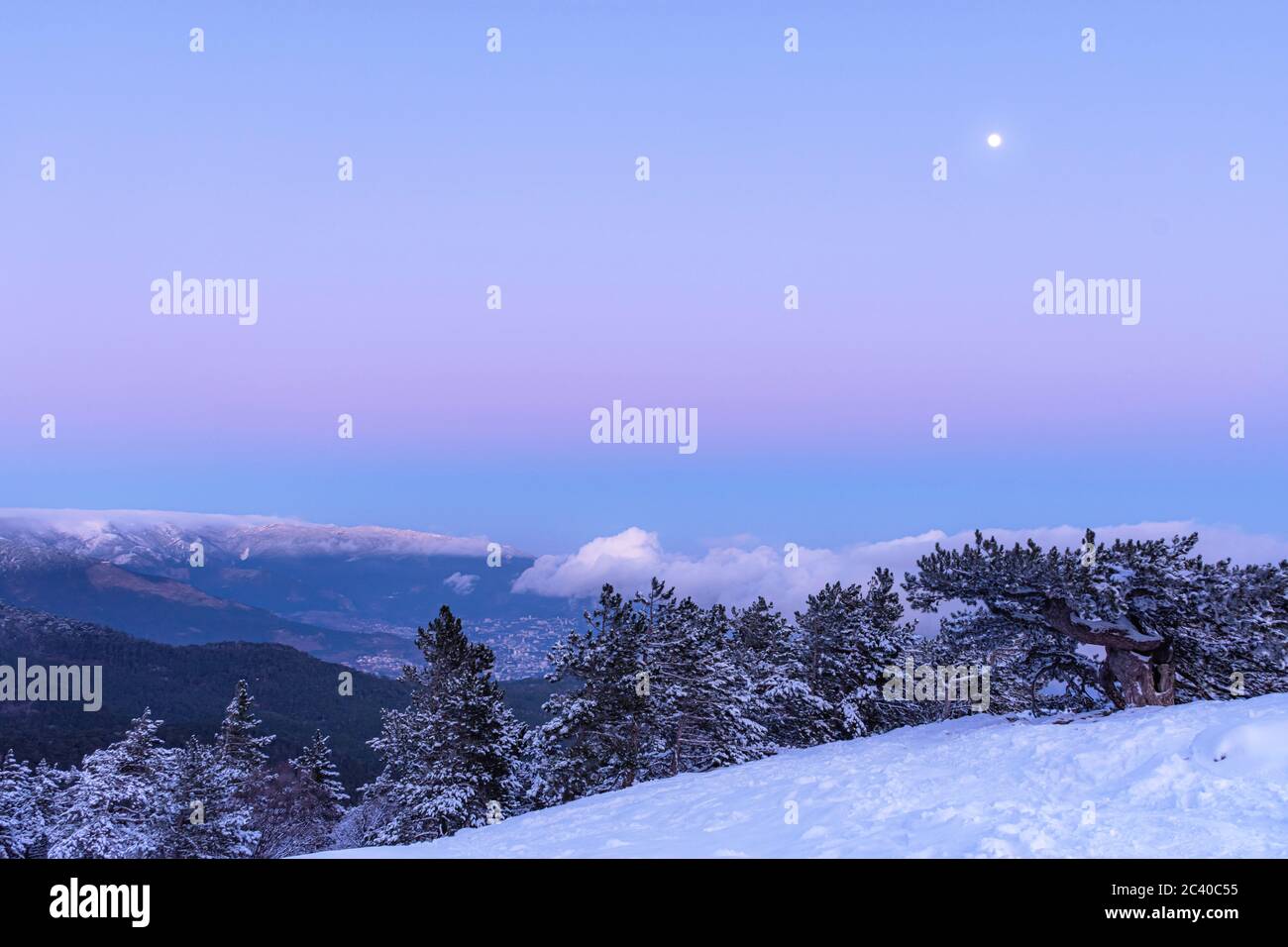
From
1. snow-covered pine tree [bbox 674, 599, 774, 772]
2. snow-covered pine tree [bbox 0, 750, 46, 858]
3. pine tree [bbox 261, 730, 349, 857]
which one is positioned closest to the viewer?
snow-covered pine tree [bbox 674, 599, 774, 772]

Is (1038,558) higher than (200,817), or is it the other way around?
(1038,558)

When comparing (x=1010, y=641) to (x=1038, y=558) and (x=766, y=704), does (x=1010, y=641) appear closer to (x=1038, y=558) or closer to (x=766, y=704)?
(x=1038, y=558)

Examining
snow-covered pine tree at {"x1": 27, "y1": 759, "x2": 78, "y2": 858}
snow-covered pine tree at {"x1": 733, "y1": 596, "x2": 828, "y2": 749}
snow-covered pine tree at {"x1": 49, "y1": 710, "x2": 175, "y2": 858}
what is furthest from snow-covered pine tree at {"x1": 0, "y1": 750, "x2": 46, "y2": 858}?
snow-covered pine tree at {"x1": 733, "y1": 596, "x2": 828, "y2": 749}

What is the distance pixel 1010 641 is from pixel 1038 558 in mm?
3211

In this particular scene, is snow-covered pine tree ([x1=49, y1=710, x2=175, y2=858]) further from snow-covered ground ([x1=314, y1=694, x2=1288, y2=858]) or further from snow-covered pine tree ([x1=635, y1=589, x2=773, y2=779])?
snow-covered ground ([x1=314, y1=694, x2=1288, y2=858])

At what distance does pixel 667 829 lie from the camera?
13625 mm

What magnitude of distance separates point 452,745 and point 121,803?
20865 mm

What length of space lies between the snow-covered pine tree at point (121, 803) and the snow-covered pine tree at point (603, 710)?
74.2 feet

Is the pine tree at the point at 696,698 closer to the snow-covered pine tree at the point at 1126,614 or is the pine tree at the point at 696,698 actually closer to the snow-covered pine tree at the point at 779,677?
the snow-covered pine tree at the point at 779,677

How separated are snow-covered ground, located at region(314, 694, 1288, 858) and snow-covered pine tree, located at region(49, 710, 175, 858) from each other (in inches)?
1212

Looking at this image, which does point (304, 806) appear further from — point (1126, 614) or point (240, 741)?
point (1126, 614)

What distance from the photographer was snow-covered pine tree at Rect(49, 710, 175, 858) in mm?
36219

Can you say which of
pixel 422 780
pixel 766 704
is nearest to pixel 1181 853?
pixel 766 704

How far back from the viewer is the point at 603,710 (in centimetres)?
3155
